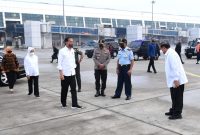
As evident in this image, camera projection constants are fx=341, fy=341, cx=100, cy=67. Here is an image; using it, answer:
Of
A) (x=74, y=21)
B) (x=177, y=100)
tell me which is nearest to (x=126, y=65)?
(x=177, y=100)

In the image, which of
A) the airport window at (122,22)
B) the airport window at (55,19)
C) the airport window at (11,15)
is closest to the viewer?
the airport window at (11,15)

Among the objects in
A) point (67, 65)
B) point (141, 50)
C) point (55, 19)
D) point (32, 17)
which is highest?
point (32, 17)

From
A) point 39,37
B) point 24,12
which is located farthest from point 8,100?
point 24,12

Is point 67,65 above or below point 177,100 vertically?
above

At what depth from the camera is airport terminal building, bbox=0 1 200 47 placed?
74312 millimetres

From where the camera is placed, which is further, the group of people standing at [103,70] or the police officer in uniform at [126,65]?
the police officer in uniform at [126,65]

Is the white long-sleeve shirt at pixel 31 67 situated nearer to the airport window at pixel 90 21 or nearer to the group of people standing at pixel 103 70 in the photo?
the group of people standing at pixel 103 70

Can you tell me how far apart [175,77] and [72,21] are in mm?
85955

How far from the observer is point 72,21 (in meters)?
91.6

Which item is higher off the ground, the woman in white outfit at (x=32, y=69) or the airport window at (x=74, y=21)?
the airport window at (x=74, y=21)

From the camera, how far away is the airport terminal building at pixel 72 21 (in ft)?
244

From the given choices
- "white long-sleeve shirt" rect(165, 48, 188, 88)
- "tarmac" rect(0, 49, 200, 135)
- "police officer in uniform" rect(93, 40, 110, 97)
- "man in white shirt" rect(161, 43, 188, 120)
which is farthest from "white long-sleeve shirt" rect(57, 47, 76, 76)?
"white long-sleeve shirt" rect(165, 48, 188, 88)

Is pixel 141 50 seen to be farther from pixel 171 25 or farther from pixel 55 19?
pixel 171 25

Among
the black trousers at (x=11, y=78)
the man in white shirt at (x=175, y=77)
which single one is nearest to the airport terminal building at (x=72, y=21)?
the black trousers at (x=11, y=78)
